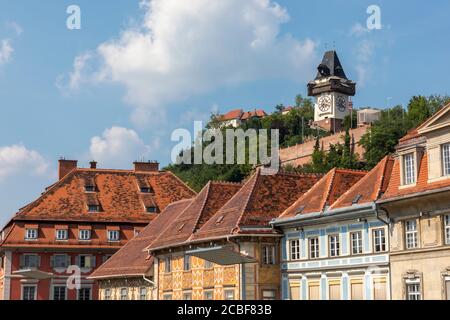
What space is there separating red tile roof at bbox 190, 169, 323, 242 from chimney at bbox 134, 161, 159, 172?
3320cm

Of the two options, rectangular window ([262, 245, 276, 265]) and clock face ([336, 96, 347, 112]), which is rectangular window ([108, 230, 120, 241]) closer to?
rectangular window ([262, 245, 276, 265])

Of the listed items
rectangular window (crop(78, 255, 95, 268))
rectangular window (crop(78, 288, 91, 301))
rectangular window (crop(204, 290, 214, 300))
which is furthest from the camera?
rectangular window (crop(78, 255, 95, 268))

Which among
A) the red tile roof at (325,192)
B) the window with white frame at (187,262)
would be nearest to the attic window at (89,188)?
the window with white frame at (187,262)

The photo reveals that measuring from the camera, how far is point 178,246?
46.1 metres

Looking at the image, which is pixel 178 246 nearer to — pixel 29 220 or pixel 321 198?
pixel 321 198

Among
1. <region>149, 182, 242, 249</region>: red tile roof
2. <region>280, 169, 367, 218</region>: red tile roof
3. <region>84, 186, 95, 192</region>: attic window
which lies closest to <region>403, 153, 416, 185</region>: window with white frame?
<region>280, 169, 367, 218</region>: red tile roof

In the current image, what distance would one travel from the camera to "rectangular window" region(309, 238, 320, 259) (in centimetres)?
3875

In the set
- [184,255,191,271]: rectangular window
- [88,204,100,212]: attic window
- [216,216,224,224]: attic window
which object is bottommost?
[184,255,191,271]: rectangular window

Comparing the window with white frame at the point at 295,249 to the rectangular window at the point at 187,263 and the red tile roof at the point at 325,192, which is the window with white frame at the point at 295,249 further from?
the rectangular window at the point at 187,263

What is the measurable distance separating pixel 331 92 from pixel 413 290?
140219 mm

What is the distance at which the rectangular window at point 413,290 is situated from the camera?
32562 mm

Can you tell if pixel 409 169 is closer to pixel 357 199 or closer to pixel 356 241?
pixel 357 199
